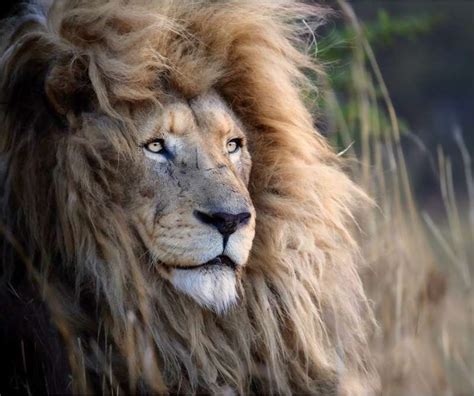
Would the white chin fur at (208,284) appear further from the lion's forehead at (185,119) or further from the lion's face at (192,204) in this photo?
the lion's forehead at (185,119)

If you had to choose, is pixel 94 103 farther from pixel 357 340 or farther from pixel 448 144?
pixel 448 144

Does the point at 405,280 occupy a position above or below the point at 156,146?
below

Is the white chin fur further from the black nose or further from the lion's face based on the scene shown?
the black nose

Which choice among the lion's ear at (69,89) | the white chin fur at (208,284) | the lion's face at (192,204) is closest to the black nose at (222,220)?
the lion's face at (192,204)

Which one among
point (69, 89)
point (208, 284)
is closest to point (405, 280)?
point (208, 284)

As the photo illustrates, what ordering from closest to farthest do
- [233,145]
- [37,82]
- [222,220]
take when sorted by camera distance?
[222,220], [37,82], [233,145]

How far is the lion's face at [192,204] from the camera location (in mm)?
3578

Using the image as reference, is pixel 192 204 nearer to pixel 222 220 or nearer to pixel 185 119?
pixel 222 220

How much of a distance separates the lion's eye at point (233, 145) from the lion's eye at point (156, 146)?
234 mm

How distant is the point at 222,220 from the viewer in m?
3.56

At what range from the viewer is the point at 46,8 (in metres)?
3.83

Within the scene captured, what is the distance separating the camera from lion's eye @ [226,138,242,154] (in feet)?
12.7

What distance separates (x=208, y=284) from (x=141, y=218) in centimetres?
28

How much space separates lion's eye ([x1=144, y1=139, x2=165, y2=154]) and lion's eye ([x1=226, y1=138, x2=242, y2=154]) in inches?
9.2
